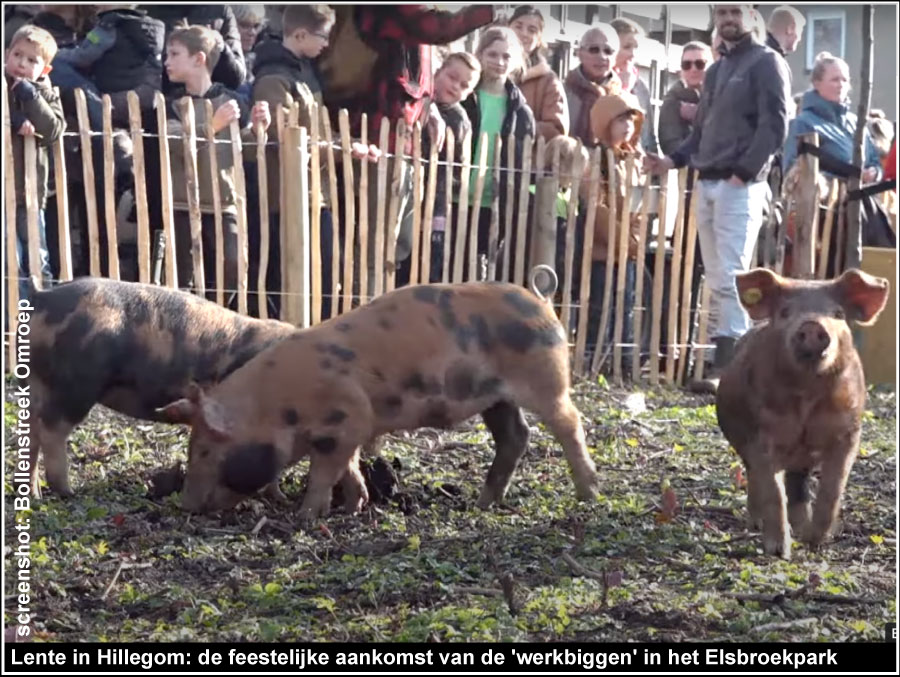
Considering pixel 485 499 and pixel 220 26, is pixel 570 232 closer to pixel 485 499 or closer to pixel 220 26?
pixel 220 26

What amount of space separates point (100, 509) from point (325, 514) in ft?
2.98

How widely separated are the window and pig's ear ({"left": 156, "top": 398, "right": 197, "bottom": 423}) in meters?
11.8

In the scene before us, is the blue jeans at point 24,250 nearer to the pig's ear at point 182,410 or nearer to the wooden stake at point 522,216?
the pig's ear at point 182,410

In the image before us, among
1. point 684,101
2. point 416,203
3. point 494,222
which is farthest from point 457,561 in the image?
point 684,101

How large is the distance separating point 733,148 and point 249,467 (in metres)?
4.77

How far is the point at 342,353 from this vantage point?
6469 mm

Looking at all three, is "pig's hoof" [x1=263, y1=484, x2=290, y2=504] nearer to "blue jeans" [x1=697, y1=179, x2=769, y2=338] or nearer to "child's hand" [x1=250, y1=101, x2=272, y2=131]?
"child's hand" [x1=250, y1=101, x2=272, y2=131]

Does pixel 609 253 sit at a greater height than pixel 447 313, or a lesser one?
lesser

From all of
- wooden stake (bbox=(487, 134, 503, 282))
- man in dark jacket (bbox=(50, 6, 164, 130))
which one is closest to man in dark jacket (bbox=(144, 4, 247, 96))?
man in dark jacket (bbox=(50, 6, 164, 130))

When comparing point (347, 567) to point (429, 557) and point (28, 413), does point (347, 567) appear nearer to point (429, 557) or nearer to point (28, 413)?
point (429, 557)

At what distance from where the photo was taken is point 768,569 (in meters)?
5.67
